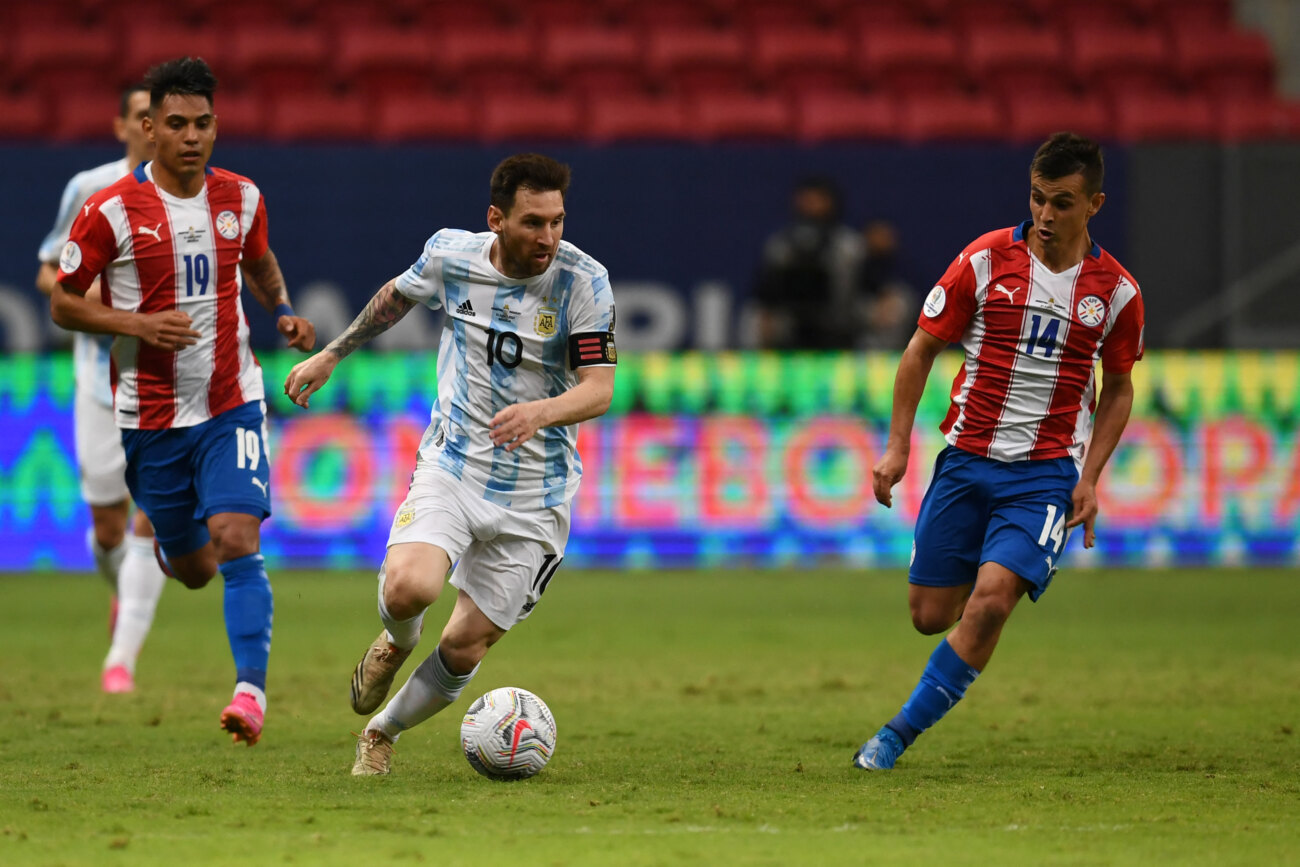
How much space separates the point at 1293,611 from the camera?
10.8 metres

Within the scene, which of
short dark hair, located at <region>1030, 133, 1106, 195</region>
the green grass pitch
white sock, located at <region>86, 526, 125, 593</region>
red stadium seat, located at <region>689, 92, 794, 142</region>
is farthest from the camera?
red stadium seat, located at <region>689, 92, 794, 142</region>

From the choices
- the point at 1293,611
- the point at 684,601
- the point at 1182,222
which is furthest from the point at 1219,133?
the point at 684,601

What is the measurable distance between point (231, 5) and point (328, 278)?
368 centimetres

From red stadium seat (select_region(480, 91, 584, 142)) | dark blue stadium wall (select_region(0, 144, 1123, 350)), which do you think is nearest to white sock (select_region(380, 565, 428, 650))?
dark blue stadium wall (select_region(0, 144, 1123, 350))

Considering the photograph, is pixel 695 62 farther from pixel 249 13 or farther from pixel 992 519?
pixel 992 519

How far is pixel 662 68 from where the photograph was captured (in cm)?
1557

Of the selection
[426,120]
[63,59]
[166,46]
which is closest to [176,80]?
[426,120]

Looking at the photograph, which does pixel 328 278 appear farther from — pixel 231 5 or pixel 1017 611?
pixel 1017 611

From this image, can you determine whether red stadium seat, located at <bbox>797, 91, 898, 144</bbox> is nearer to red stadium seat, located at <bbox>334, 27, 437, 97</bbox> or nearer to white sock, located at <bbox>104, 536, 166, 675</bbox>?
red stadium seat, located at <bbox>334, 27, 437, 97</bbox>

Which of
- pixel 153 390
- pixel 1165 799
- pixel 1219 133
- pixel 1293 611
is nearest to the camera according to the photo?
pixel 1165 799

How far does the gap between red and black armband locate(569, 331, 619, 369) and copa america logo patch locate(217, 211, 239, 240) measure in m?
1.52

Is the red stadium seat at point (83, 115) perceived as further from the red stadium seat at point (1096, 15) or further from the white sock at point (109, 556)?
the red stadium seat at point (1096, 15)

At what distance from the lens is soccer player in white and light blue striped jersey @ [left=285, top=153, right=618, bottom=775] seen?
5.45 metres

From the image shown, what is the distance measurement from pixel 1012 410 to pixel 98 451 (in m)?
4.31
